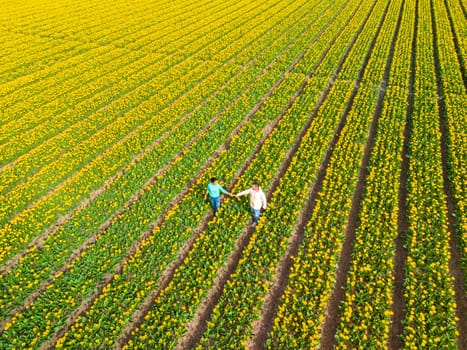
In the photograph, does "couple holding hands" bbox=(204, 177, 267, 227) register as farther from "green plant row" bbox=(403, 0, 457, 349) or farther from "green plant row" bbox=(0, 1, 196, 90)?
"green plant row" bbox=(0, 1, 196, 90)

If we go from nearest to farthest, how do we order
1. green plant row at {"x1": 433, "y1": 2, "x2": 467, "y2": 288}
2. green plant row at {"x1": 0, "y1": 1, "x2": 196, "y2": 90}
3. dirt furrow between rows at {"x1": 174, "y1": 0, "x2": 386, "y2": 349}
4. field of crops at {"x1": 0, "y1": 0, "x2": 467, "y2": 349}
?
dirt furrow between rows at {"x1": 174, "y1": 0, "x2": 386, "y2": 349} < field of crops at {"x1": 0, "y1": 0, "x2": 467, "y2": 349} < green plant row at {"x1": 433, "y1": 2, "x2": 467, "y2": 288} < green plant row at {"x1": 0, "y1": 1, "x2": 196, "y2": 90}

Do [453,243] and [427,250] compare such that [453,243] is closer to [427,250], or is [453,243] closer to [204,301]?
[427,250]

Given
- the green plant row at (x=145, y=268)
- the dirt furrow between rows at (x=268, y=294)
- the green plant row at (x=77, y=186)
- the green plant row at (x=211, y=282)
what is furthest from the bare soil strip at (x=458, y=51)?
the green plant row at (x=77, y=186)

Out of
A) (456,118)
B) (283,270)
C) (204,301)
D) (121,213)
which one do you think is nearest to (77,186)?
(121,213)

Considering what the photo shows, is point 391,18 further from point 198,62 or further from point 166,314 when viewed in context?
point 166,314

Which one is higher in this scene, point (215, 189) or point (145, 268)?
point (215, 189)

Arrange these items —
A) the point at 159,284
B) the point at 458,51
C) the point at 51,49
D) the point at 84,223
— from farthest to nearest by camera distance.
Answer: the point at 51,49 → the point at 458,51 → the point at 84,223 → the point at 159,284

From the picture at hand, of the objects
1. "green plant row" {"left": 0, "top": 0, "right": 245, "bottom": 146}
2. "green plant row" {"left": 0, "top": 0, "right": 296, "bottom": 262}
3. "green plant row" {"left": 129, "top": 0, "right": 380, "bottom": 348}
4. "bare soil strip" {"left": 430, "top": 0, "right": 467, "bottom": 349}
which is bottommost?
"bare soil strip" {"left": 430, "top": 0, "right": 467, "bottom": 349}

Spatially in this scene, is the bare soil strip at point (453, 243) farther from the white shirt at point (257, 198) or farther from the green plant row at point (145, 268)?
the green plant row at point (145, 268)

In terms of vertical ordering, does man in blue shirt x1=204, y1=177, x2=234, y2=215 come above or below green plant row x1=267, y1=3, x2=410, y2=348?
above

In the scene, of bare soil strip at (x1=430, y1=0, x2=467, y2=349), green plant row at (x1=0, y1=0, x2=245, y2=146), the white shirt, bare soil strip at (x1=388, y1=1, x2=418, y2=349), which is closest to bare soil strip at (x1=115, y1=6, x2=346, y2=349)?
the white shirt
